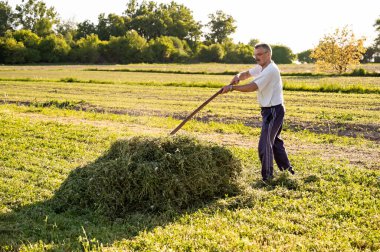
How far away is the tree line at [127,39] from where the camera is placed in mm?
80250

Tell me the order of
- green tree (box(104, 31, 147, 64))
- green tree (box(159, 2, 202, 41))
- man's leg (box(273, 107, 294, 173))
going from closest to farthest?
1. man's leg (box(273, 107, 294, 173))
2. green tree (box(104, 31, 147, 64))
3. green tree (box(159, 2, 202, 41))

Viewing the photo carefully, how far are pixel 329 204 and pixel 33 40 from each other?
8274 cm

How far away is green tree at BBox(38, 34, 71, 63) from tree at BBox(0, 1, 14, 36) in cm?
2240

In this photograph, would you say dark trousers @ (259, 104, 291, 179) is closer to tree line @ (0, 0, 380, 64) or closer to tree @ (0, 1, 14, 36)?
tree line @ (0, 0, 380, 64)

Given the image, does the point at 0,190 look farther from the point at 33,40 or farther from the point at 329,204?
the point at 33,40

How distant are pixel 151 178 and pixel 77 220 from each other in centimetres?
109

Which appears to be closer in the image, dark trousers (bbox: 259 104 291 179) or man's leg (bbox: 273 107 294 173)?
dark trousers (bbox: 259 104 291 179)

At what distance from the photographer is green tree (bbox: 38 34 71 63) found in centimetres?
7950

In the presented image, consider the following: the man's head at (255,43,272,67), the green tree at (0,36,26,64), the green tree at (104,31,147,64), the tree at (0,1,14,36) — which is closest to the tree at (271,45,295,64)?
the green tree at (104,31,147,64)

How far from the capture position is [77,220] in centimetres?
550

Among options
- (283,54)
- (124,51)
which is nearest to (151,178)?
(124,51)

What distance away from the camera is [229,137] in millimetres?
11641

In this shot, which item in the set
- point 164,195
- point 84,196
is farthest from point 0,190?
point 164,195

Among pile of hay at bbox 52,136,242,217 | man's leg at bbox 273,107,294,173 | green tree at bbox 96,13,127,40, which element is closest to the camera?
pile of hay at bbox 52,136,242,217
